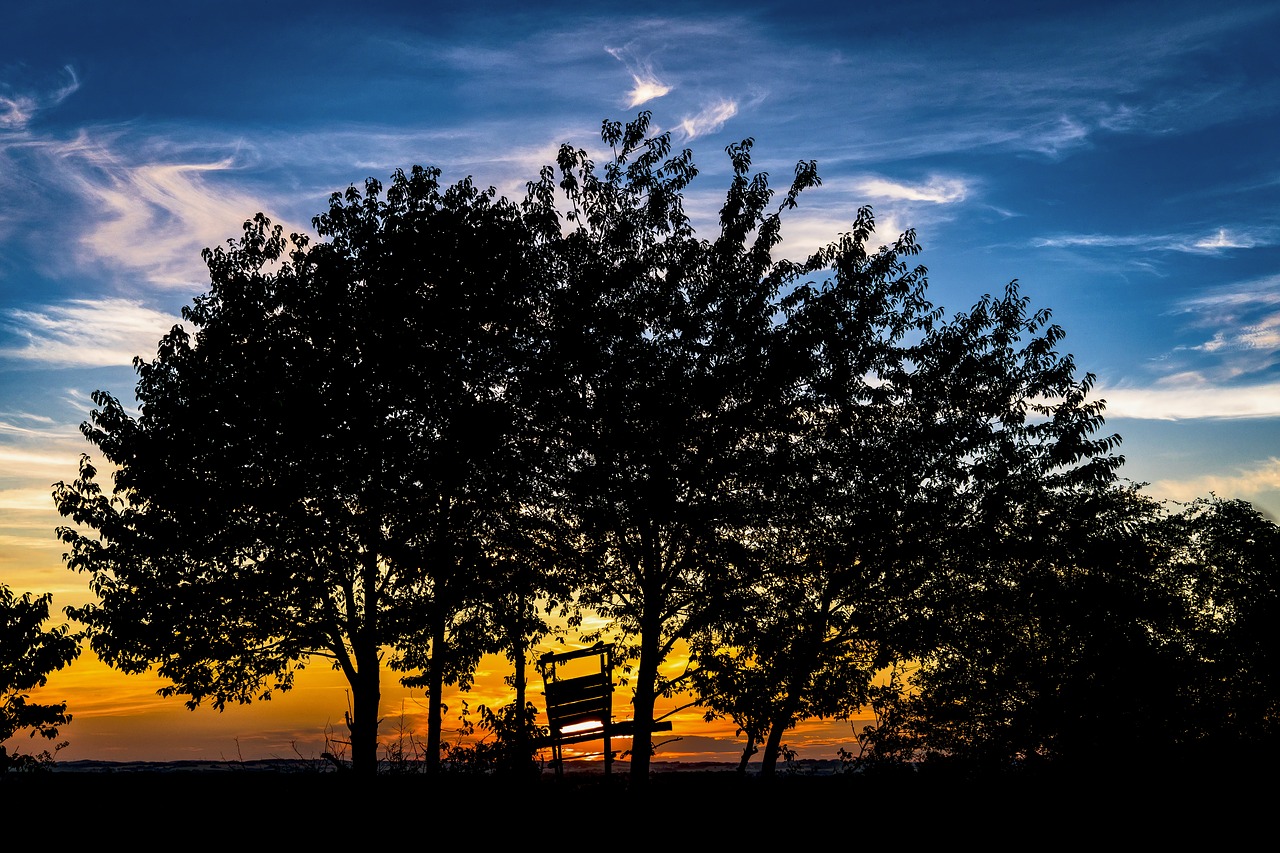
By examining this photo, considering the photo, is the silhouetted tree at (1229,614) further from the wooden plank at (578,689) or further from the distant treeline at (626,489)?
the wooden plank at (578,689)

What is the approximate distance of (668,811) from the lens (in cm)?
1324

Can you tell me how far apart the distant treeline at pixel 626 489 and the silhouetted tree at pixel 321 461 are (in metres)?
0.09

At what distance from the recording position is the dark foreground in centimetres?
1146

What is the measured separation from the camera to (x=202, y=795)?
46.2ft

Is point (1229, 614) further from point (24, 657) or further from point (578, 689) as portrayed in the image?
point (24, 657)

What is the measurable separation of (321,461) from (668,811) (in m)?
14.7

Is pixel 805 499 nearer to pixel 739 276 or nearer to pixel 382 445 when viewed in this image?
pixel 739 276

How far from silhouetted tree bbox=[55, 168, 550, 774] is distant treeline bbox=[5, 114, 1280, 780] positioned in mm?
94

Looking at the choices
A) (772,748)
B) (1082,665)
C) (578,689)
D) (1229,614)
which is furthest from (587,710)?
(1229,614)

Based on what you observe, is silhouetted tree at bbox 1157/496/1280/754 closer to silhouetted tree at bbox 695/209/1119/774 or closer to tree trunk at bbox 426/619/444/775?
silhouetted tree at bbox 695/209/1119/774

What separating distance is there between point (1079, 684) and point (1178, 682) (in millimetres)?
3096

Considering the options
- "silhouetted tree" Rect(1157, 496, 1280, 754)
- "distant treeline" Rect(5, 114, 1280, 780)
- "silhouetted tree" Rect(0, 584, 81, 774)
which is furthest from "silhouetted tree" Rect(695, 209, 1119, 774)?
"silhouetted tree" Rect(0, 584, 81, 774)

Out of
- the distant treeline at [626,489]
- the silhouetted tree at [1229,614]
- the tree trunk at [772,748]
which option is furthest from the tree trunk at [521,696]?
the silhouetted tree at [1229,614]

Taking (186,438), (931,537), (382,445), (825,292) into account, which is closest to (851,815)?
(931,537)
